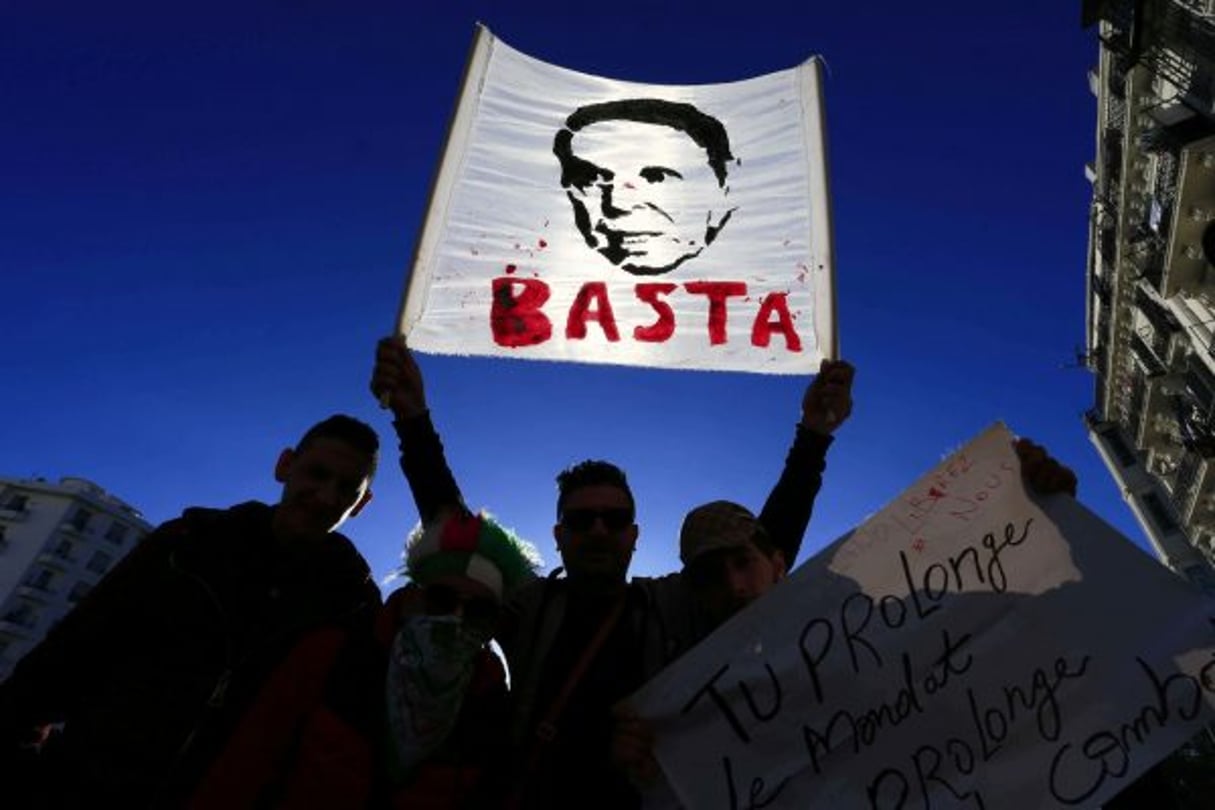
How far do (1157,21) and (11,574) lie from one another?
7410cm

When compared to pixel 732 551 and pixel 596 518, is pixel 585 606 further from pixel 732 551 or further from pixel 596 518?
pixel 732 551

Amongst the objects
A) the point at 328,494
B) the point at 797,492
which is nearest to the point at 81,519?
the point at 328,494

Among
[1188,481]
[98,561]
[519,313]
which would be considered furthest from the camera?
[98,561]

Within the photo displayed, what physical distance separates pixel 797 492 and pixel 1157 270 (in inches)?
1112

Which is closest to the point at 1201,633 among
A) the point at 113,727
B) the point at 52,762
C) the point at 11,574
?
the point at 113,727

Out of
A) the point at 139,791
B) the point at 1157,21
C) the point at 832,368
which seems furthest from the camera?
the point at 1157,21

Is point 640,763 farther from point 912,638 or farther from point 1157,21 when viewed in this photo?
point 1157,21

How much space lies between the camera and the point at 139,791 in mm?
1715

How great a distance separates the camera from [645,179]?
4.29 meters

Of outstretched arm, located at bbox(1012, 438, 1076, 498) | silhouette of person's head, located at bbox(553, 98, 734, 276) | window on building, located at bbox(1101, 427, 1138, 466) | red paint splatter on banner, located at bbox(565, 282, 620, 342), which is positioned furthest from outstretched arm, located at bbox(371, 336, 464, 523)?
window on building, located at bbox(1101, 427, 1138, 466)

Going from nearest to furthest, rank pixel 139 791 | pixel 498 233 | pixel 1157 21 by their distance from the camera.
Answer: pixel 139 791
pixel 498 233
pixel 1157 21

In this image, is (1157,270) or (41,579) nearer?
(1157,270)

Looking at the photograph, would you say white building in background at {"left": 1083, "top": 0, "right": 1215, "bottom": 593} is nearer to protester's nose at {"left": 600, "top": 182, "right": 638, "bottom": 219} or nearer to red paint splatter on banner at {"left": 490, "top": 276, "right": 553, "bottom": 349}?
protester's nose at {"left": 600, "top": 182, "right": 638, "bottom": 219}

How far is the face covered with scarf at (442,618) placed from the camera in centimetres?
174
